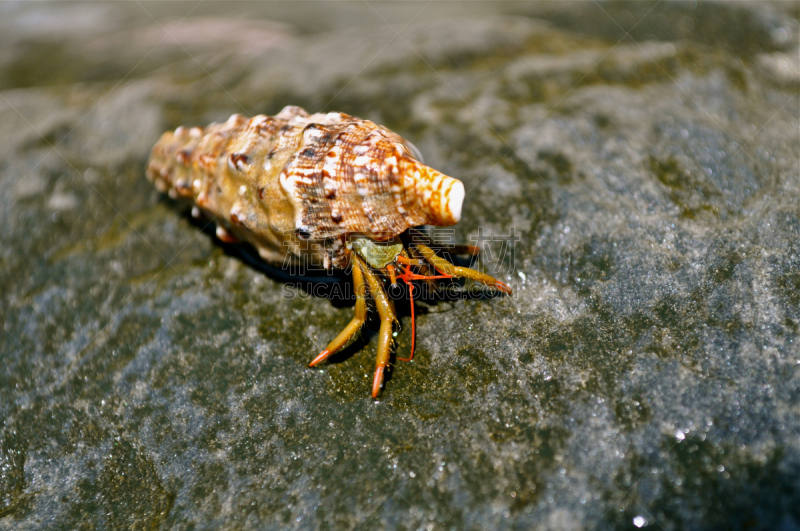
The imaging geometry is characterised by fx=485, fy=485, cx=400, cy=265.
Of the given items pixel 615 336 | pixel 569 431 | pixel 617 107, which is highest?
pixel 617 107

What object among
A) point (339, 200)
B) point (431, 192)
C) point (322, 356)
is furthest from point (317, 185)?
point (322, 356)

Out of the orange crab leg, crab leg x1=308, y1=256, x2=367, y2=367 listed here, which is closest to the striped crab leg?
crab leg x1=308, y1=256, x2=367, y2=367

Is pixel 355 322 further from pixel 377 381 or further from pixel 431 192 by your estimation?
pixel 431 192

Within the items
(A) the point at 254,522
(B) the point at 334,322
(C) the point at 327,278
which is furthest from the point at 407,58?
(A) the point at 254,522

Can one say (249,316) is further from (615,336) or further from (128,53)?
(128,53)

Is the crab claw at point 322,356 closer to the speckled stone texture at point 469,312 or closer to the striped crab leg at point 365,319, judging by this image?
the striped crab leg at point 365,319

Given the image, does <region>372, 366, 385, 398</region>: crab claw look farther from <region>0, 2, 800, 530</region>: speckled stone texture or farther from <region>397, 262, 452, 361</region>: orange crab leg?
<region>397, 262, 452, 361</region>: orange crab leg
